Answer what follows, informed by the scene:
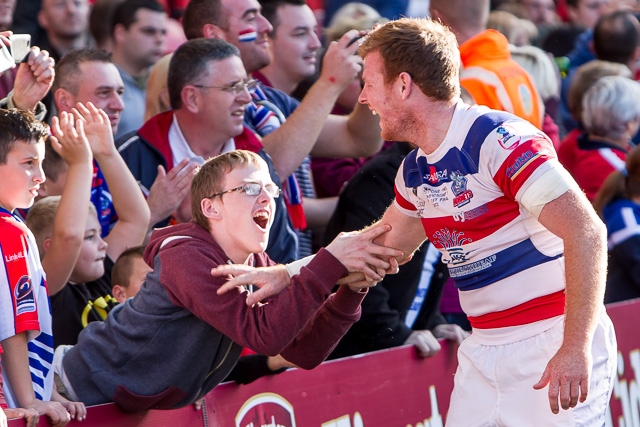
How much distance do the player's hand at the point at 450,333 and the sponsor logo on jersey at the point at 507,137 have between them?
6.91ft

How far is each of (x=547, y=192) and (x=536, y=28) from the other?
7323mm

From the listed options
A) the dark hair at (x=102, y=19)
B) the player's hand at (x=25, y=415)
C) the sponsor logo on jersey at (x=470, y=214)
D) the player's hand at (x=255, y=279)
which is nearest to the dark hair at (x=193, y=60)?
the dark hair at (x=102, y=19)

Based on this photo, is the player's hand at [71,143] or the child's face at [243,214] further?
the player's hand at [71,143]

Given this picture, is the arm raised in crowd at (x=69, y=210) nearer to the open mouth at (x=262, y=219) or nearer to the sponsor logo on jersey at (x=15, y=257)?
the sponsor logo on jersey at (x=15, y=257)

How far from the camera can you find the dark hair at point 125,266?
16.5 ft

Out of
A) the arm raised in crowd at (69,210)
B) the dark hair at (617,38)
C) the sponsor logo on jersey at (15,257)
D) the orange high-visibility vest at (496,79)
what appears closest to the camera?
the sponsor logo on jersey at (15,257)

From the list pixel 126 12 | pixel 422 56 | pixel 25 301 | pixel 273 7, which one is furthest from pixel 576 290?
pixel 126 12

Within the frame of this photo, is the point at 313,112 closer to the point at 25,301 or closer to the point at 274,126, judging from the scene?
the point at 274,126

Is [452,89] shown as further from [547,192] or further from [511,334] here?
[511,334]

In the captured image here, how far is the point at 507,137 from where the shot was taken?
12.2 ft

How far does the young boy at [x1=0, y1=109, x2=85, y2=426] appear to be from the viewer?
3.96m

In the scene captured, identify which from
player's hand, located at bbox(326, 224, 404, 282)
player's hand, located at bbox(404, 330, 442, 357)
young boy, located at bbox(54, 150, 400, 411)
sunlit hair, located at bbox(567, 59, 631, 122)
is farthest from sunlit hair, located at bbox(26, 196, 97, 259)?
sunlit hair, located at bbox(567, 59, 631, 122)

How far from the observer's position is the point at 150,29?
7.35 meters

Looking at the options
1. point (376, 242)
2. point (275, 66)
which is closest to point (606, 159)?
point (275, 66)
